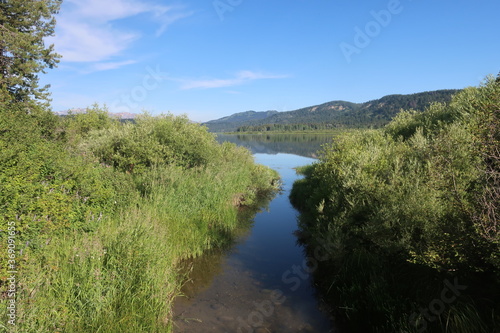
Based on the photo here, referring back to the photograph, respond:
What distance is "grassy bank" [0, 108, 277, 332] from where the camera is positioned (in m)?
5.87

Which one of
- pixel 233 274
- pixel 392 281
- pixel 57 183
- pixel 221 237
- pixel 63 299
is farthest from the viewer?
pixel 221 237

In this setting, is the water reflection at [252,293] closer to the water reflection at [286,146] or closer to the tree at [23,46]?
the tree at [23,46]

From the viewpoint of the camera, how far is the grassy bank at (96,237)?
587 cm

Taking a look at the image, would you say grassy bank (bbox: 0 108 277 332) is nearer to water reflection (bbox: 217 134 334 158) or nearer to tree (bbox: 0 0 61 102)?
tree (bbox: 0 0 61 102)

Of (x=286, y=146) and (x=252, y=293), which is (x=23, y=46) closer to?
(x=252, y=293)

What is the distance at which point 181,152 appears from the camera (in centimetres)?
2103

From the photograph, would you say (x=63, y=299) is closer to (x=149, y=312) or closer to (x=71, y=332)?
(x=71, y=332)

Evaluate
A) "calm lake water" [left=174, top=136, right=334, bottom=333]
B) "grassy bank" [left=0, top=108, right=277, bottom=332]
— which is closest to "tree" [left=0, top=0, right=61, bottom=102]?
"grassy bank" [left=0, top=108, right=277, bottom=332]

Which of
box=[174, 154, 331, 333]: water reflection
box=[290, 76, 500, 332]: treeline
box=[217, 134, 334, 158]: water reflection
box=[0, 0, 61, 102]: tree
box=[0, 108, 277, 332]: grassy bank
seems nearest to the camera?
box=[0, 108, 277, 332]: grassy bank

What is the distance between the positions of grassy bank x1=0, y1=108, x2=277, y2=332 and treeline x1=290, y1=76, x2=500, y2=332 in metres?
5.96

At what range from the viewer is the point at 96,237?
8180 mm

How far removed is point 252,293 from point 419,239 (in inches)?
250

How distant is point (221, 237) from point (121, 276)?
778 cm

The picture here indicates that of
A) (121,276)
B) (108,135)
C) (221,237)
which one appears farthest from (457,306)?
(108,135)
